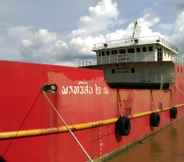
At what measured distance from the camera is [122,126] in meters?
9.98

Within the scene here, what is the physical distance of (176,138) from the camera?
529 inches

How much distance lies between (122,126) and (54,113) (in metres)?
3.30

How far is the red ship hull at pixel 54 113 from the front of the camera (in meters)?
6.27

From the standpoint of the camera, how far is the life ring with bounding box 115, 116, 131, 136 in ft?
32.7

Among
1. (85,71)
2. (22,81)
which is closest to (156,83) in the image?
(85,71)

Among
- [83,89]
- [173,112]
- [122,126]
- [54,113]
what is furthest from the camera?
[173,112]

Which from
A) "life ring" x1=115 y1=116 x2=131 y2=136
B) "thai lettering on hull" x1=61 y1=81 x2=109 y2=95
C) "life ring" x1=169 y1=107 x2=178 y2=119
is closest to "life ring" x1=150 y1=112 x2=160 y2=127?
"life ring" x1=169 y1=107 x2=178 y2=119

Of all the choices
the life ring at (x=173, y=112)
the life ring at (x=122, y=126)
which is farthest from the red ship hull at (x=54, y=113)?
the life ring at (x=173, y=112)

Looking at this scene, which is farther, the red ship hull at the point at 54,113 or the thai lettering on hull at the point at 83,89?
the thai lettering on hull at the point at 83,89

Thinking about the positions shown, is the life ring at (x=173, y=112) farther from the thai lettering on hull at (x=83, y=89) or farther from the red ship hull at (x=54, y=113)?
the thai lettering on hull at (x=83, y=89)

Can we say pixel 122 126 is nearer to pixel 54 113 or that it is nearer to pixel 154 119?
pixel 54 113

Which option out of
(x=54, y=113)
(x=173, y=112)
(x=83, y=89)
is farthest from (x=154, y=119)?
(x=54, y=113)

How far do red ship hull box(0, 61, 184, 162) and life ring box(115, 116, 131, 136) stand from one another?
15cm

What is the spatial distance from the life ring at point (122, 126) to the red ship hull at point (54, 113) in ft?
0.48
